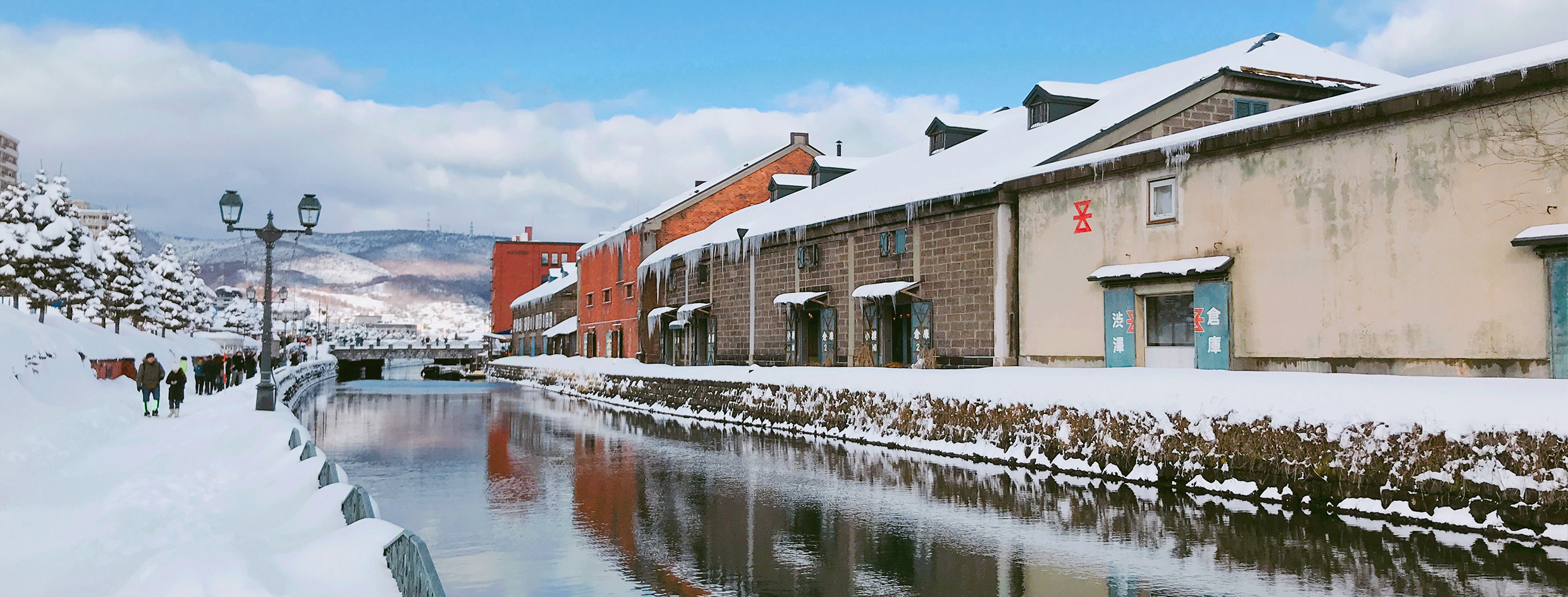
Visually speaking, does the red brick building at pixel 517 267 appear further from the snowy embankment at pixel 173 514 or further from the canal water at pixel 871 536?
the canal water at pixel 871 536

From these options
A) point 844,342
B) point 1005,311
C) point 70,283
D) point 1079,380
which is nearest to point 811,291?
point 844,342

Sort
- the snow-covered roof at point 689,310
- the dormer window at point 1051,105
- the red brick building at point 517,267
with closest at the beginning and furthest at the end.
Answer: the dormer window at point 1051,105, the snow-covered roof at point 689,310, the red brick building at point 517,267

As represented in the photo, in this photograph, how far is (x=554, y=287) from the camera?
77.5 metres

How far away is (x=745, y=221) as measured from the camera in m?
43.5

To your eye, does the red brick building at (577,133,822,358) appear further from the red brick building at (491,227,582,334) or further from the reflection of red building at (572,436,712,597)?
the red brick building at (491,227,582,334)

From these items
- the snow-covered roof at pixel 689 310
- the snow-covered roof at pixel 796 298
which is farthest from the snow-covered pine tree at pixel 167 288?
the snow-covered roof at pixel 796 298

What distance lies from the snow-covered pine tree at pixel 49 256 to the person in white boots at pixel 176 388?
26970 millimetres

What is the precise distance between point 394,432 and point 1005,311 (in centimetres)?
1395

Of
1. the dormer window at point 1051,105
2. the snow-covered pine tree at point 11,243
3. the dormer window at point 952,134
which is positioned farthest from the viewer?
the snow-covered pine tree at point 11,243

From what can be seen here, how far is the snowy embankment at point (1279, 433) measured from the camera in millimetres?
10586

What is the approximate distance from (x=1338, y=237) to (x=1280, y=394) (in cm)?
618

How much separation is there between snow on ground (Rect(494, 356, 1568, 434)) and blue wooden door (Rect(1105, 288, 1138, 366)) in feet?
9.99

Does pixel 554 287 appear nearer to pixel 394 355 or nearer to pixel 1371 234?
pixel 394 355

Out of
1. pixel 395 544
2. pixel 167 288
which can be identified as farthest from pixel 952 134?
pixel 167 288
